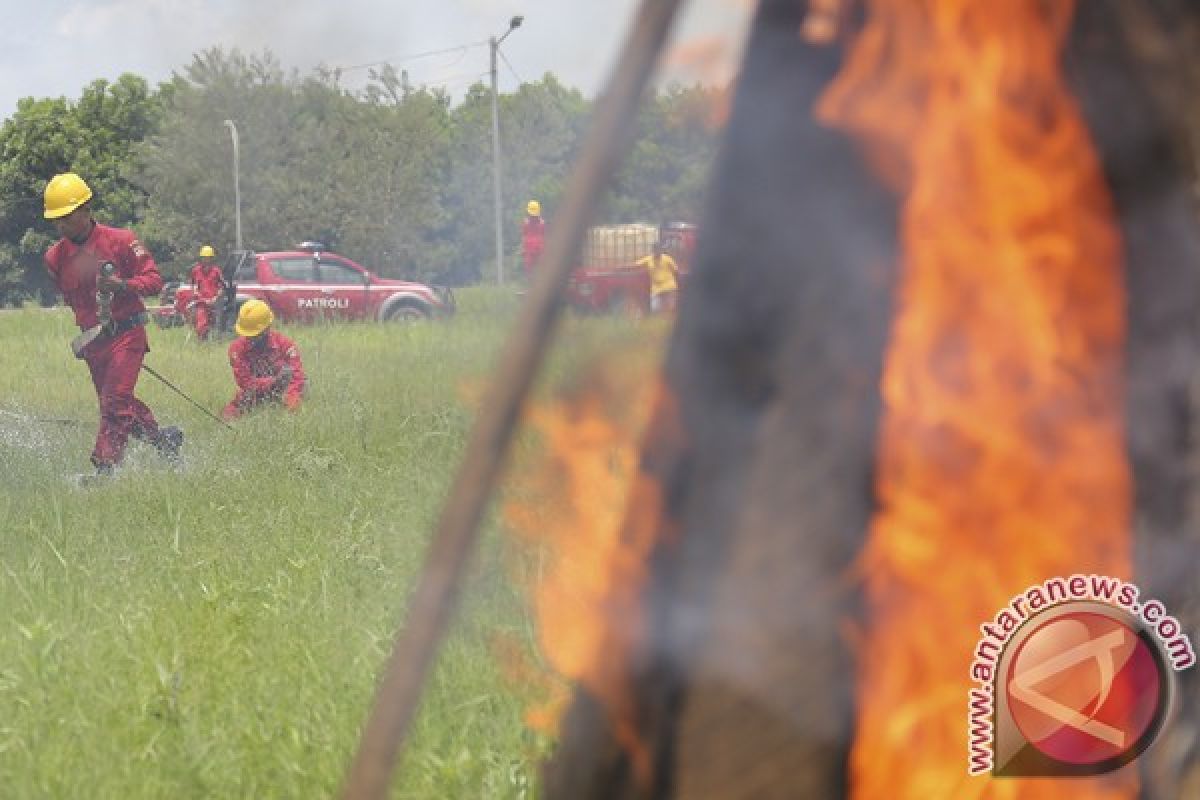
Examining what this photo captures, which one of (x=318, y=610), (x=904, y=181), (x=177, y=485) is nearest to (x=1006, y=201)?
(x=904, y=181)

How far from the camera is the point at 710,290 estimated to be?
225 centimetres

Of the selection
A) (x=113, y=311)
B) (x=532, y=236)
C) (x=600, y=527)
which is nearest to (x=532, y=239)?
(x=532, y=236)

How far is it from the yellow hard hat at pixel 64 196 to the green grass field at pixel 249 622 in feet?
5.35

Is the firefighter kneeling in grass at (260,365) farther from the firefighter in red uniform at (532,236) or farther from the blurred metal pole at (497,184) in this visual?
the blurred metal pole at (497,184)

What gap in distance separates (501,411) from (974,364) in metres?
0.96

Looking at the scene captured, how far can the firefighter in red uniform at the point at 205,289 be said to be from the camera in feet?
69.1

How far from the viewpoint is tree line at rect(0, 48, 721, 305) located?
350 centimetres

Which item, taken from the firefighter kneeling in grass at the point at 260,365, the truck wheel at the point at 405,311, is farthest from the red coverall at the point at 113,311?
the truck wheel at the point at 405,311

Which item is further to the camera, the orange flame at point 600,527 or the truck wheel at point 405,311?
the truck wheel at point 405,311

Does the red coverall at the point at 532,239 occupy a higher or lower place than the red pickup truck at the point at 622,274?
lower

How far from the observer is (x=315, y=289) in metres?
23.6

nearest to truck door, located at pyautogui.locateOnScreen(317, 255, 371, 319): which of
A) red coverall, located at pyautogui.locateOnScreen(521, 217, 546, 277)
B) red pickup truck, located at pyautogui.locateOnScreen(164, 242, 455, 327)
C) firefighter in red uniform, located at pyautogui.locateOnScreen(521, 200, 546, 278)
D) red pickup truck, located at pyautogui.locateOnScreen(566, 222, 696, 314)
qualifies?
red pickup truck, located at pyautogui.locateOnScreen(164, 242, 455, 327)

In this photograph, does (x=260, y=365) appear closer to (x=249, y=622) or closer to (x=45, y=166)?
(x=249, y=622)

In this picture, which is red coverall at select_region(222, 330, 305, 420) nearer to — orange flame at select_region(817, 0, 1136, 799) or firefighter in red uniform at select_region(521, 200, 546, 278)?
firefighter in red uniform at select_region(521, 200, 546, 278)
